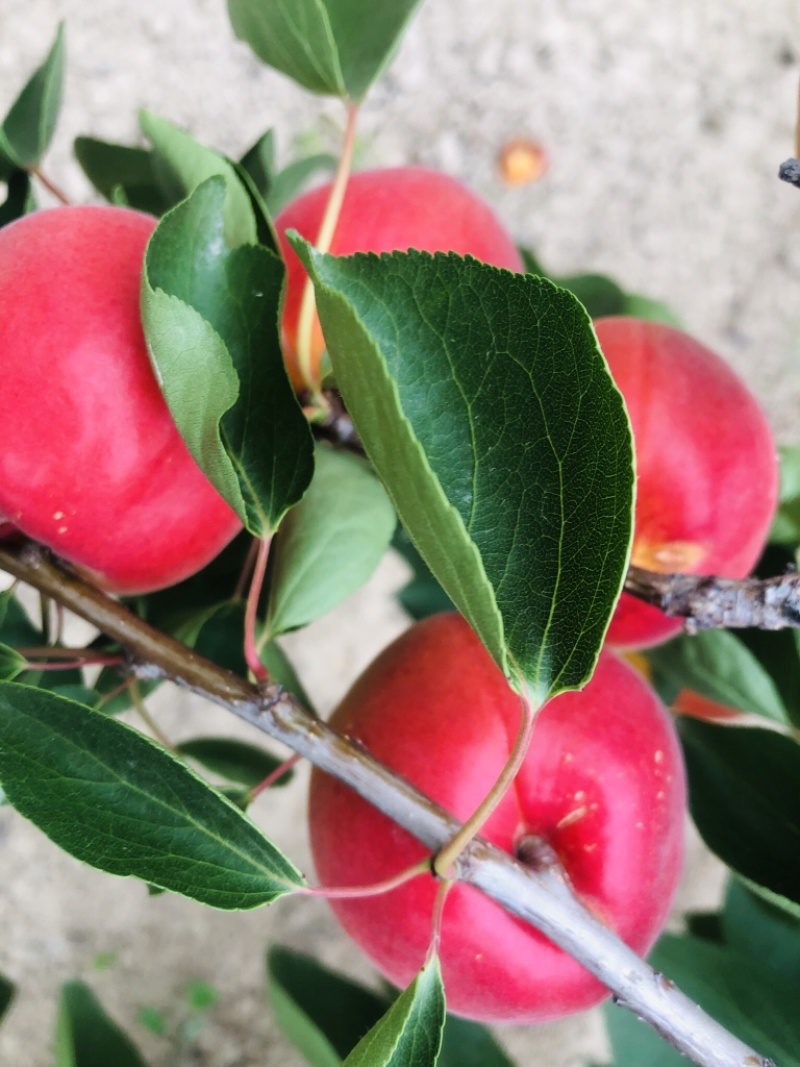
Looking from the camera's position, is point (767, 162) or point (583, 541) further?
point (767, 162)

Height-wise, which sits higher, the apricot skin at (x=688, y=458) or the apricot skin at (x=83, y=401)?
the apricot skin at (x=83, y=401)

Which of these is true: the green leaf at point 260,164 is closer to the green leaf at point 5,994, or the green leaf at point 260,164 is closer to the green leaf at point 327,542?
the green leaf at point 327,542

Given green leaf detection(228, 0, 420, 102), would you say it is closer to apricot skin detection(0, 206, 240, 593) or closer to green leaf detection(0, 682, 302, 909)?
apricot skin detection(0, 206, 240, 593)

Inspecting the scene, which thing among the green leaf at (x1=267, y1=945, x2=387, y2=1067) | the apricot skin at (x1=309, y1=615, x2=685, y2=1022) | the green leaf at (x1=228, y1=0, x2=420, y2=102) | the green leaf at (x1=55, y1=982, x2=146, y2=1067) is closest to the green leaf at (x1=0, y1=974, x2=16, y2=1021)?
the green leaf at (x1=55, y1=982, x2=146, y2=1067)

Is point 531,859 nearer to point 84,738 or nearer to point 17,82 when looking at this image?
point 84,738

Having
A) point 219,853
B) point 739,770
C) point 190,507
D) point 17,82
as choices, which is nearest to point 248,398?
point 190,507

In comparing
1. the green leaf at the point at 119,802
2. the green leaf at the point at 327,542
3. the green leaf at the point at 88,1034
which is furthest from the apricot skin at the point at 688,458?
the green leaf at the point at 88,1034
